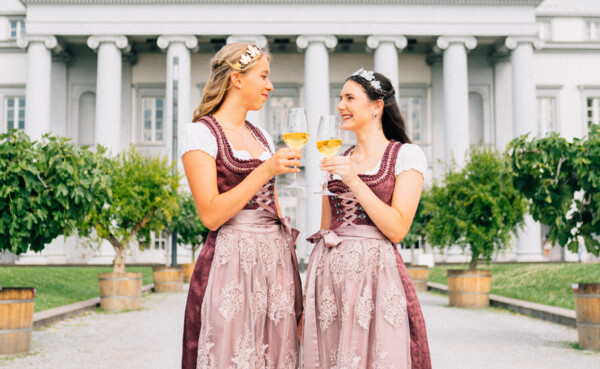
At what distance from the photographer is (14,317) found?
8.79 metres

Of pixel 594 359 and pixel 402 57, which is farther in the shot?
pixel 402 57

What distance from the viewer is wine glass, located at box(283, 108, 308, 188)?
A: 327 centimetres

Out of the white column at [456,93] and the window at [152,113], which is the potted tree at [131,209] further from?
the window at [152,113]

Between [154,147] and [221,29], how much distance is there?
29.6ft

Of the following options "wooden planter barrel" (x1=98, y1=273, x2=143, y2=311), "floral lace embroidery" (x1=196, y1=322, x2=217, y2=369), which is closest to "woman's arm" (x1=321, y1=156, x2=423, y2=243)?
"floral lace embroidery" (x1=196, y1=322, x2=217, y2=369)

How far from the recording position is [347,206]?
11.8 feet

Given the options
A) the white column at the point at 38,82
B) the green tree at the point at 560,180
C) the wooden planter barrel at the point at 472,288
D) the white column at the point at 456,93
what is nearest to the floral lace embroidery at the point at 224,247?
the green tree at the point at 560,180

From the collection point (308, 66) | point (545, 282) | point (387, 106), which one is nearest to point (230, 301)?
point (387, 106)

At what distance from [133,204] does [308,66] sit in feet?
79.9

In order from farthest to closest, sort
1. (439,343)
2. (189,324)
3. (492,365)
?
(439,343) < (492,365) < (189,324)

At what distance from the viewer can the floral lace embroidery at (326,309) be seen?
3.53 m

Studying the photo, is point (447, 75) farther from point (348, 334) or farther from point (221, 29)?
point (348, 334)

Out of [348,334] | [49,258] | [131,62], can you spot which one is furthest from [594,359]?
[131,62]

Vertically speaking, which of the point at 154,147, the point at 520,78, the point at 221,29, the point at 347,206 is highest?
the point at 221,29
